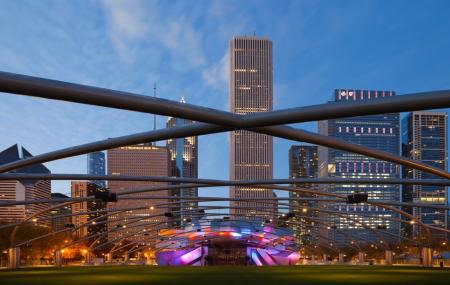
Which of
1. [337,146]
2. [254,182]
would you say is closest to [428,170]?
[337,146]

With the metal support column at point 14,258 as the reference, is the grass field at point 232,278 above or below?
above

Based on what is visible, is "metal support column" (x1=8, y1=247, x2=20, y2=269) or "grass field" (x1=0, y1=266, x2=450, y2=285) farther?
"metal support column" (x1=8, y1=247, x2=20, y2=269)

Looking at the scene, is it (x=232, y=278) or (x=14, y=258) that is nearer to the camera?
(x=232, y=278)

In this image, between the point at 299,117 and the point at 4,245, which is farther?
the point at 4,245

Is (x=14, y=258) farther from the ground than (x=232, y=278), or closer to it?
closer to it

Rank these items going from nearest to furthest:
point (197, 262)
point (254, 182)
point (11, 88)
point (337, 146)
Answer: point (11, 88), point (337, 146), point (254, 182), point (197, 262)

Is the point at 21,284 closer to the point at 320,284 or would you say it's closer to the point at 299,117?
the point at 320,284

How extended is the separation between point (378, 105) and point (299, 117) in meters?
1.83

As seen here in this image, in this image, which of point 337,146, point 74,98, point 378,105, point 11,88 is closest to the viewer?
point 11,88

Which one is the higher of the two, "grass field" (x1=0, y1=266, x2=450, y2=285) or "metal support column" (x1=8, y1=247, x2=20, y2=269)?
"grass field" (x1=0, y1=266, x2=450, y2=285)

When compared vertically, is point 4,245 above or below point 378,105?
below

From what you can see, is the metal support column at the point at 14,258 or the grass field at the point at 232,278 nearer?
the grass field at the point at 232,278

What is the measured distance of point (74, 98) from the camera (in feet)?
39.1

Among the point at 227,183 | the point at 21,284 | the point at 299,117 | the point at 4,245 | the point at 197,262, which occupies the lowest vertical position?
the point at 197,262
